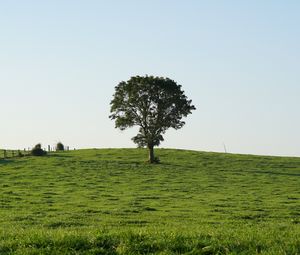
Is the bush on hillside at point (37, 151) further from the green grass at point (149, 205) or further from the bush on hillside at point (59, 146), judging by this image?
the bush on hillside at point (59, 146)

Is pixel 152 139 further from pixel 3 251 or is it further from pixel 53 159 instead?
pixel 3 251

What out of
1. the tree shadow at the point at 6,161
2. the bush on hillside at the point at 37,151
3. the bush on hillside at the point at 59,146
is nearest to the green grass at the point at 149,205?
the tree shadow at the point at 6,161

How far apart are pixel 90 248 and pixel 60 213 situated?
17.6m

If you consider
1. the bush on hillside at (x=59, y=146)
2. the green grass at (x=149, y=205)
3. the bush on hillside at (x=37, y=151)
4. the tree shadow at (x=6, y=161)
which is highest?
the bush on hillside at (x=59, y=146)

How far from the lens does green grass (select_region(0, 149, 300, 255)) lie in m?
14.4

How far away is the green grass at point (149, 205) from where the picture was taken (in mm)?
14414

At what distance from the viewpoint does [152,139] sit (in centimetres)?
8525

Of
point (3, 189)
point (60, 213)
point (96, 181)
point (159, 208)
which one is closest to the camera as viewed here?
point (60, 213)

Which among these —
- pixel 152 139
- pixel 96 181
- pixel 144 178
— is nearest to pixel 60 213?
pixel 96 181

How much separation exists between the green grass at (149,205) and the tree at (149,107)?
17.8 ft

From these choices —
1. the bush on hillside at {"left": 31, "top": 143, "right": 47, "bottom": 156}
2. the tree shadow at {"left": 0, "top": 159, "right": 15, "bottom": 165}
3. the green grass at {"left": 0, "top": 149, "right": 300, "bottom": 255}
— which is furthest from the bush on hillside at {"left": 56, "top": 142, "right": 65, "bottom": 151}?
the tree shadow at {"left": 0, "top": 159, "right": 15, "bottom": 165}

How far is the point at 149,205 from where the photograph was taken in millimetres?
37469

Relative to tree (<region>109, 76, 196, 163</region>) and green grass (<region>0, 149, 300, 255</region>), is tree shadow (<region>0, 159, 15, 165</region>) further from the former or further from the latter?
tree (<region>109, 76, 196, 163</region>)

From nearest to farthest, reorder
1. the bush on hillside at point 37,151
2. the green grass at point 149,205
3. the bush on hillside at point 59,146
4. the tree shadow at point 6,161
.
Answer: the green grass at point 149,205 → the tree shadow at point 6,161 → the bush on hillside at point 37,151 → the bush on hillside at point 59,146
